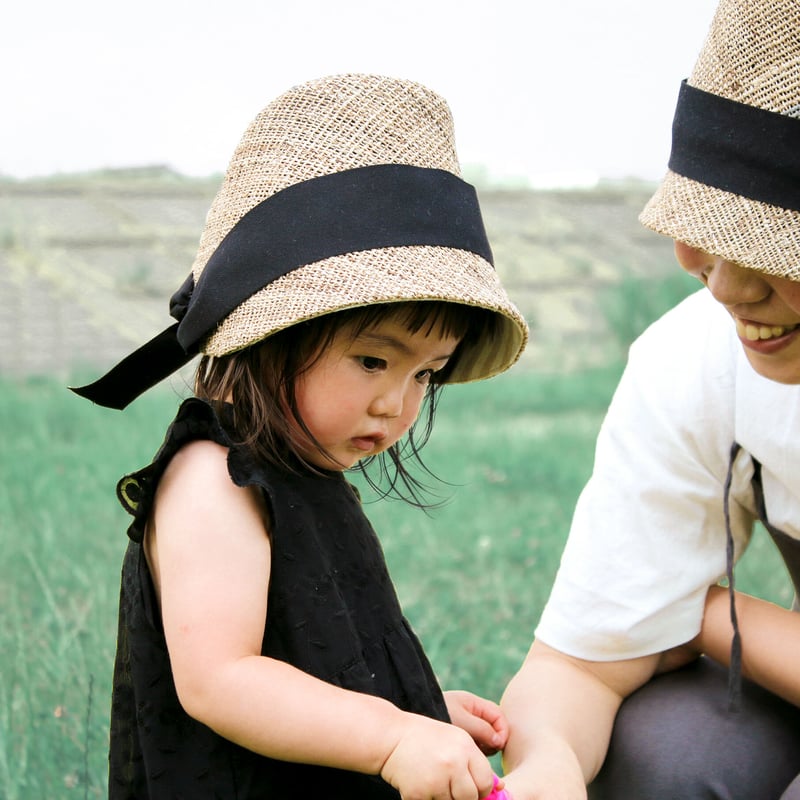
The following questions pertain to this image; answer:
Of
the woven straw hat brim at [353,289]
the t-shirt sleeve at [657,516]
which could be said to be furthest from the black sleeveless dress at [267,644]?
the t-shirt sleeve at [657,516]

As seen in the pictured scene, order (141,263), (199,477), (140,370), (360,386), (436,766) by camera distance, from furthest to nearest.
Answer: (141,263)
(140,370)
(360,386)
(199,477)
(436,766)

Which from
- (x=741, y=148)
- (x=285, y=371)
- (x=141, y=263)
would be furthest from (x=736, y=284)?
(x=141, y=263)

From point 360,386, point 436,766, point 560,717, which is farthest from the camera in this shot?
point 560,717

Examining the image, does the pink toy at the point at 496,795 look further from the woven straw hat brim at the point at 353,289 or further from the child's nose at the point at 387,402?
the woven straw hat brim at the point at 353,289

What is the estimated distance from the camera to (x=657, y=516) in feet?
6.36

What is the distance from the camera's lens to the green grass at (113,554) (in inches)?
92.7

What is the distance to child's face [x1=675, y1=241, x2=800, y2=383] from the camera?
60.1 inches

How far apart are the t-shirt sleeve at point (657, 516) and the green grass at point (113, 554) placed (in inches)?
33.5

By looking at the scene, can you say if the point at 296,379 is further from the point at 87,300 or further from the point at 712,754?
the point at 87,300

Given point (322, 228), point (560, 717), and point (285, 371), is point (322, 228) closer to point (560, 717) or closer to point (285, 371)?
point (285, 371)

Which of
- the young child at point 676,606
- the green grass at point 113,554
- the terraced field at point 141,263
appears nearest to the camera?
the young child at point 676,606

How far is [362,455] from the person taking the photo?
66.7 inches

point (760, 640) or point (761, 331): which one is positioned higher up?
point (761, 331)

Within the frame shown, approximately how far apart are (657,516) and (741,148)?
678mm
